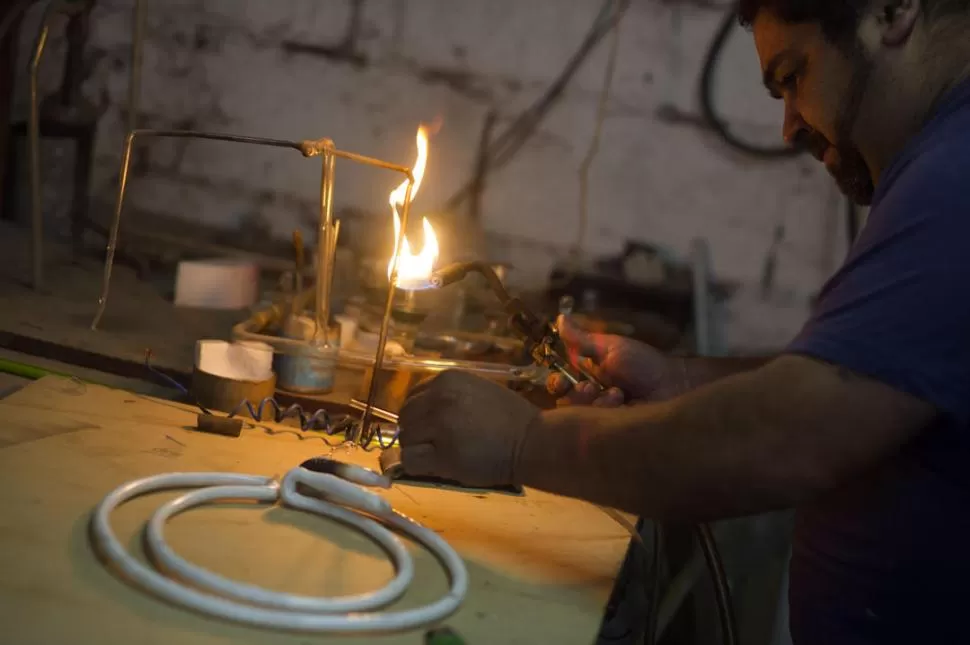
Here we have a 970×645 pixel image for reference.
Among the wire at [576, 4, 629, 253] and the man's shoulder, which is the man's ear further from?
the wire at [576, 4, 629, 253]

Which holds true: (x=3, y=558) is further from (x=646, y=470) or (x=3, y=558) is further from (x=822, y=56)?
(x=822, y=56)

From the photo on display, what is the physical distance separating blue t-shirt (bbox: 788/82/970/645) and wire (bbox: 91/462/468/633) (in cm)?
37

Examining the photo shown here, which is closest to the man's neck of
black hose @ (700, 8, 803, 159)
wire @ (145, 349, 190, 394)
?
wire @ (145, 349, 190, 394)

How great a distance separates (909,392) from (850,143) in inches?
13.9

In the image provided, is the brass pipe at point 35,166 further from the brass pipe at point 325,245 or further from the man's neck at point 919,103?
the man's neck at point 919,103

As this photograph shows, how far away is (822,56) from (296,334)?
804mm

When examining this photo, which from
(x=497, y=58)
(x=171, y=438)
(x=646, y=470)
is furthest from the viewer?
(x=497, y=58)

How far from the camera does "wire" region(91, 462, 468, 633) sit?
677 mm

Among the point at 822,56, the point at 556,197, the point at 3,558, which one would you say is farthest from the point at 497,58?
the point at 3,558

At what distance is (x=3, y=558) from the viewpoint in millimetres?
708

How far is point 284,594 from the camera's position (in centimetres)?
70

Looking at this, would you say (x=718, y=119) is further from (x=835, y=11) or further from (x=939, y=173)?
(x=939, y=173)

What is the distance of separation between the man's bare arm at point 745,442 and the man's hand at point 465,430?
7cm

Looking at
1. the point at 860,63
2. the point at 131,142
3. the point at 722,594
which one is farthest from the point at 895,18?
the point at 131,142
